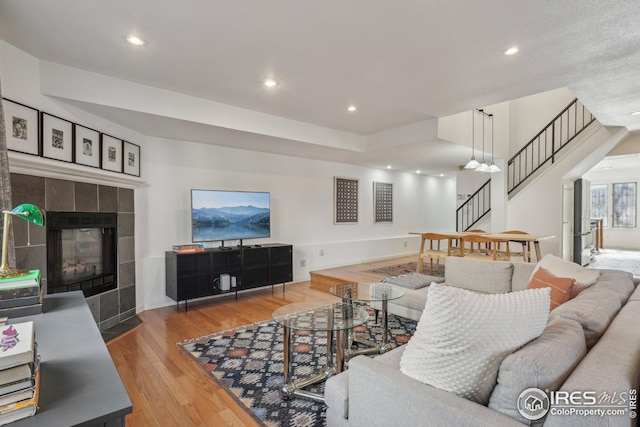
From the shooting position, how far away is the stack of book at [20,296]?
4.76 feet

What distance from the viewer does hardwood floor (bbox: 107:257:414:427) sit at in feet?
6.80

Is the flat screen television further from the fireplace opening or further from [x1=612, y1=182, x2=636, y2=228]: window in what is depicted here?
[x1=612, y1=182, x2=636, y2=228]: window

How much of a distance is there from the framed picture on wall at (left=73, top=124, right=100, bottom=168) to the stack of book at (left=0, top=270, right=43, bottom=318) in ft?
6.69

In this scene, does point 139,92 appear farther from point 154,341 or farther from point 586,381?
point 586,381

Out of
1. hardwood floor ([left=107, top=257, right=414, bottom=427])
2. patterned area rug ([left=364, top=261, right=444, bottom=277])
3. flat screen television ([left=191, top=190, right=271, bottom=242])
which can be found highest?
flat screen television ([left=191, top=190, right=271, bottom=242])

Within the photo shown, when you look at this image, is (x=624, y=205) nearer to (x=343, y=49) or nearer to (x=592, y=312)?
(x=592, y=312)

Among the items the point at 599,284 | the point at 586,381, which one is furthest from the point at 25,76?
the point at 599,284

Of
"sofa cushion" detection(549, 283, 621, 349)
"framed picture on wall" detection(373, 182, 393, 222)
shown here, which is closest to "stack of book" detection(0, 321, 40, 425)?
"sofa cushion" detection(549, 283, 621, 349)

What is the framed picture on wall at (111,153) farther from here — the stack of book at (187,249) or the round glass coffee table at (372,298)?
the round glass coffee table at (372,298)

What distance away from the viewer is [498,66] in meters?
2.96

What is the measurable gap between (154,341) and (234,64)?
9.18ft

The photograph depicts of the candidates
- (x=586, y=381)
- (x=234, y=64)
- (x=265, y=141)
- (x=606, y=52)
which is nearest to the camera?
(x=586, y=381)

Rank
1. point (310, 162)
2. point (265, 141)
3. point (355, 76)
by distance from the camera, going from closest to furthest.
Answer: point (355, 76) → point (265, 141) → point (310, 162)

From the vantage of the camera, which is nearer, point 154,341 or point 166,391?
point 166,391
